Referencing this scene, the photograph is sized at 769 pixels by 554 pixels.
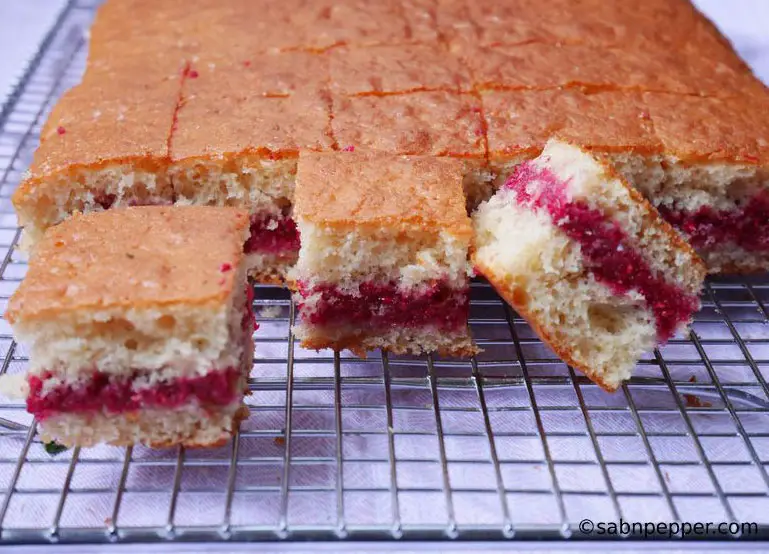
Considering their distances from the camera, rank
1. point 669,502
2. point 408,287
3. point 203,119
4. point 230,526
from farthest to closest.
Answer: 1. point 203,119
2. point 408,287
3. point 669,502
4. point 230,526

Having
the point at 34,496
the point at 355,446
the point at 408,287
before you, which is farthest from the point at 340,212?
the point at 34,496

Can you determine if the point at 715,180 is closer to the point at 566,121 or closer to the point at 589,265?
the point at 566,121

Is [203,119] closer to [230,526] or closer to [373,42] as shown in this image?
[373,42]

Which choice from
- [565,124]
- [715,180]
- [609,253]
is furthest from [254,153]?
[715,180]

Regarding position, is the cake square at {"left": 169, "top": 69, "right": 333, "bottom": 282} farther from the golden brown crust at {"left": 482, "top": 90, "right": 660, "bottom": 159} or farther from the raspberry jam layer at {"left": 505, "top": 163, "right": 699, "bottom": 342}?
the raspberry jam layer at {"left": 505, "top": 163, "right": 699, "bottom": 342}

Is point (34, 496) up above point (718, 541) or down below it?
below

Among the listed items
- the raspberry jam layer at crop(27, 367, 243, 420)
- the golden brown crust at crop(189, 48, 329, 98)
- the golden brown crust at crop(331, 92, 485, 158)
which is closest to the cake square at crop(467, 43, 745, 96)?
the golden brown crust at crop(331, 92, 485, 158)
